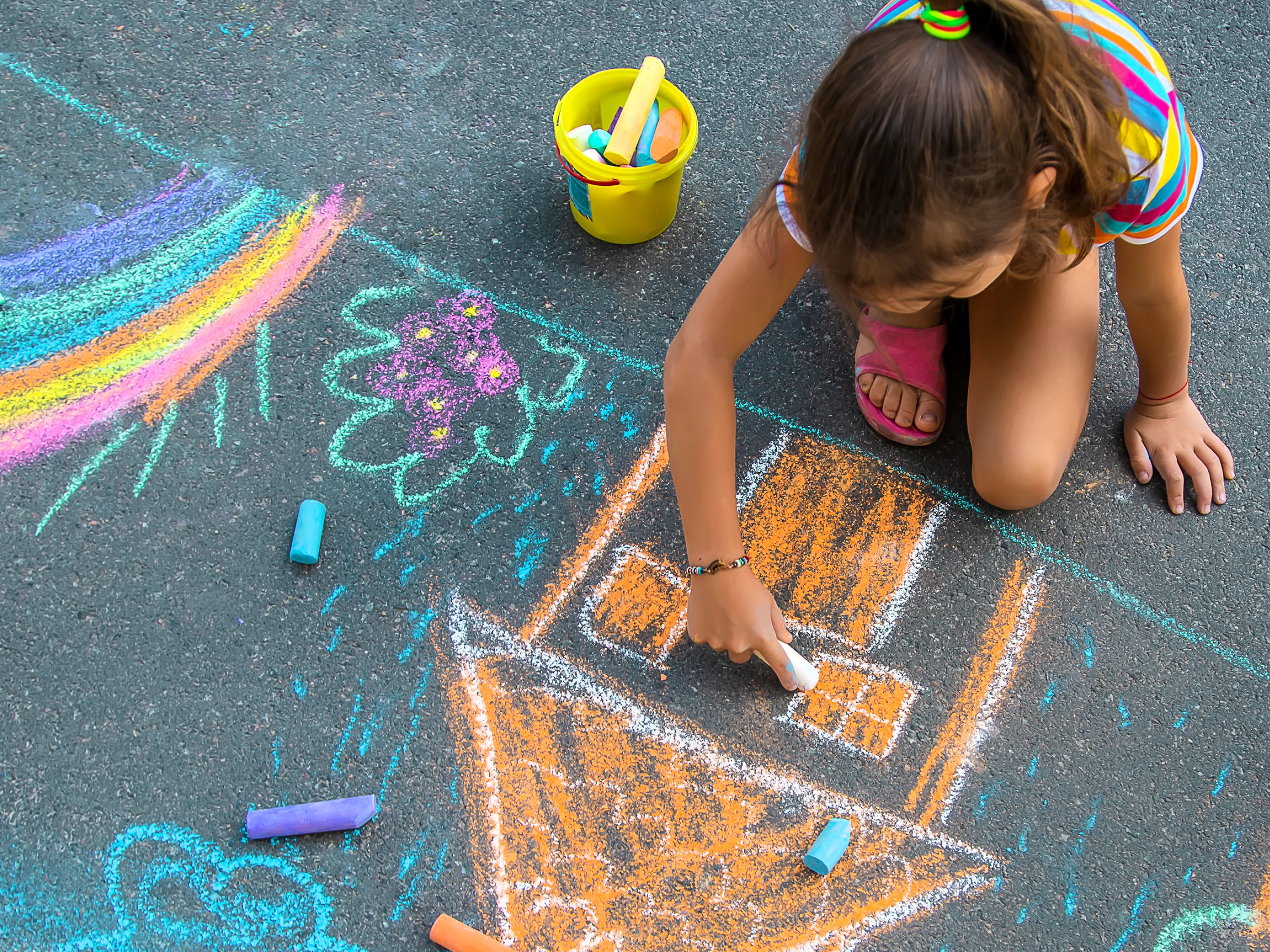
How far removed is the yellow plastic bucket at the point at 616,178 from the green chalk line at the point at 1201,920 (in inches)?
59.8

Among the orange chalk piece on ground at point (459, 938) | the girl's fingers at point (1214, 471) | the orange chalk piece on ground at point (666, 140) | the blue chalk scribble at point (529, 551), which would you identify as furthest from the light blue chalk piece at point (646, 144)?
the orange chalk piece on ground at point (459, 938)

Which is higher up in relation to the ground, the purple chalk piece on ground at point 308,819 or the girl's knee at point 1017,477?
the girl's knee at point 1017,477

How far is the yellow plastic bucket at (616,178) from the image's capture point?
71.0 inches

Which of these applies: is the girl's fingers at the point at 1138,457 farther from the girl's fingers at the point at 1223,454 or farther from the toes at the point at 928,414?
the toes at the point at 928,414

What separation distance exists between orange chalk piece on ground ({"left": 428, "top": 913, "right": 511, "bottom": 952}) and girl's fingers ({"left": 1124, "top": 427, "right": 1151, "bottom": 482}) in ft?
4.55

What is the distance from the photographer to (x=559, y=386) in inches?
72.9

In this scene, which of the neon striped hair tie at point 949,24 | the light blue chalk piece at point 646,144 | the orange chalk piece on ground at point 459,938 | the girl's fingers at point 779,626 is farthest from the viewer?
the light blue chalk piece at point 646,144

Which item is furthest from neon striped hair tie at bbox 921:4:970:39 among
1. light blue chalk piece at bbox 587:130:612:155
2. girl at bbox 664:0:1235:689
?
light blue chalk piece at bbox 587:130:612:155

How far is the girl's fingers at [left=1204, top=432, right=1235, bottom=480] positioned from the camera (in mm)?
1794

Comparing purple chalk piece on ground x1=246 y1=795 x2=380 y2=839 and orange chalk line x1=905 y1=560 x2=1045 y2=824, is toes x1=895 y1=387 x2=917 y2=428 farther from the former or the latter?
purple chalk piece on ground x1=246 y1=795 x2=380 y2=839

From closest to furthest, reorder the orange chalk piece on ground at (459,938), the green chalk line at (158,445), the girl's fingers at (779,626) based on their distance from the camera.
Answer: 1. the orange chalk piece on ground at (459,938)
2. the girl's fingers at (779,626)
3. the green chalk line at (158,445)

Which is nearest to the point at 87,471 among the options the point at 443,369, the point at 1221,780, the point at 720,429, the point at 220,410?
the point at 220,410

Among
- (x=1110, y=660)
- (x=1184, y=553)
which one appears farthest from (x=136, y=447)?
(x=1184, y=553)

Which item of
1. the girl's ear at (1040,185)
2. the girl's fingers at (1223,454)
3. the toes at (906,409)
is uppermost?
the girl's ear at (1040,185)
